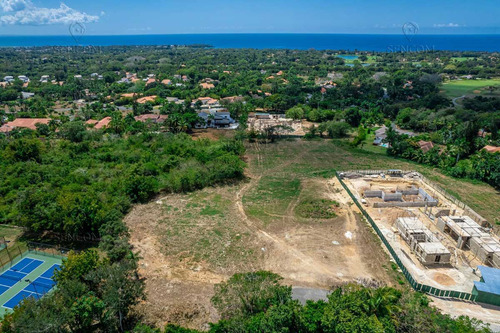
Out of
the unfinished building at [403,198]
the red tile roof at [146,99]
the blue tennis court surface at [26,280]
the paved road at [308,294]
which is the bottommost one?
the paved road at [308,294]

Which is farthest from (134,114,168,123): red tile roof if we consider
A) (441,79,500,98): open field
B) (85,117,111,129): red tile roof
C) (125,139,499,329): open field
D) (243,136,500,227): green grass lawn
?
(441,79,500,98): open field

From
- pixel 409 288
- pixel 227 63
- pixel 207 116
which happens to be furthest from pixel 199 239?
pixel 227 63

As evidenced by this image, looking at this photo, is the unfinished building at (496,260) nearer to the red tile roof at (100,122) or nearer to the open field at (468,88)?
the red tile roof at (100,122)

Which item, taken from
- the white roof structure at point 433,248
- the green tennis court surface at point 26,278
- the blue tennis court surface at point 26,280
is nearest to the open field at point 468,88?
the white roof structure at point 433,248

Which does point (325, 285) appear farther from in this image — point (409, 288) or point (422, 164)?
→ point (422, 164)

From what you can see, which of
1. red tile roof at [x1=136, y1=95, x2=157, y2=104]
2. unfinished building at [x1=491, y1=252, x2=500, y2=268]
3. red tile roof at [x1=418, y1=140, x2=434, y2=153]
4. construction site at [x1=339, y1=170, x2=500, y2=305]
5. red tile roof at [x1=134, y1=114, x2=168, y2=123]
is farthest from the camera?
red tile roof at [x1=136, y1=95, x2=157, y2=104]

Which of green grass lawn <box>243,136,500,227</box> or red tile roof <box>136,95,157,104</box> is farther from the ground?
red tile roof <box>136,95,157,104</box>

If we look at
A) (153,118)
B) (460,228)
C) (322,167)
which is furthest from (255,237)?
(153,118)

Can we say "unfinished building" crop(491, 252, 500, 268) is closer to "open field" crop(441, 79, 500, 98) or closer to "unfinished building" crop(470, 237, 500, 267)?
"unfinished building" crop(470, 237, 500, 267)
